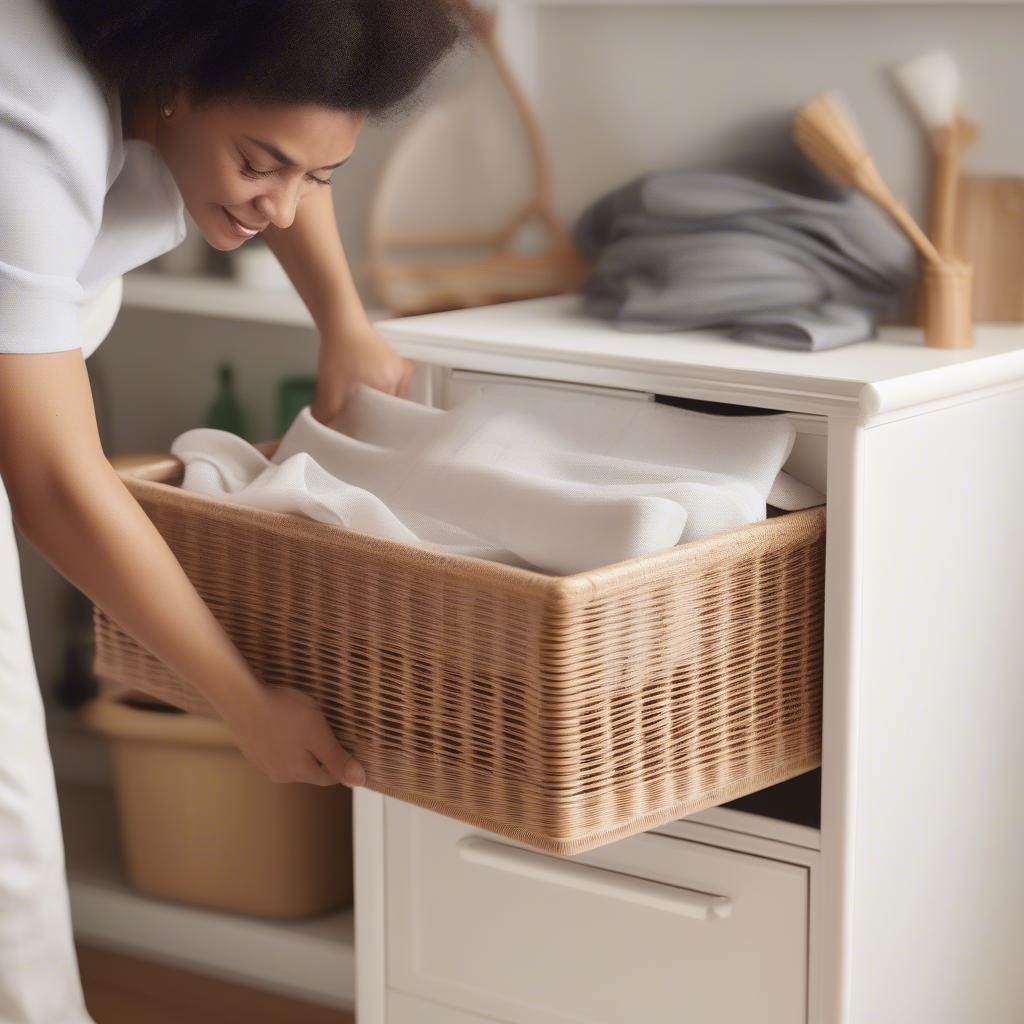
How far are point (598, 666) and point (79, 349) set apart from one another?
369 mm

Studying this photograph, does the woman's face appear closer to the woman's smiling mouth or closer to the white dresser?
the woman's smiling mouth

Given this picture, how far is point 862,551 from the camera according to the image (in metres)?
1.01

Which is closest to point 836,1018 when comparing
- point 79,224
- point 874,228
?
point 874,228

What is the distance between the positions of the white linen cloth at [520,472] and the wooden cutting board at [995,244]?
1.25 feet

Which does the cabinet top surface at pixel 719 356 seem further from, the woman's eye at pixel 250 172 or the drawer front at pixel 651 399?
the woman's eye at pixel 250 172

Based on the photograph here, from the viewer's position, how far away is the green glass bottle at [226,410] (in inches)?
74.1

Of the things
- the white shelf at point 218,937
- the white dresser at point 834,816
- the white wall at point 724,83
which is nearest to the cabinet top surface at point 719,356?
the white dresser at point 834,816

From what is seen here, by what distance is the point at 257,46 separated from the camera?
0.89m

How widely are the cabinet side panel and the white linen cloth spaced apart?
90 millimetres

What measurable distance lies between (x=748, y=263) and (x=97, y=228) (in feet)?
1.73

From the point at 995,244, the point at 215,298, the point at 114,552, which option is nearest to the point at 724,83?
the point at 995,244

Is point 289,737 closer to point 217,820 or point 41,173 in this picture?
point 41,173

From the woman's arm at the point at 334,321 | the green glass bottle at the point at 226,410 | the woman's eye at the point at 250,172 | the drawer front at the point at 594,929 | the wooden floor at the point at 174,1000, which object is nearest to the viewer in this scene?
the woman's eye at the point at 250,172

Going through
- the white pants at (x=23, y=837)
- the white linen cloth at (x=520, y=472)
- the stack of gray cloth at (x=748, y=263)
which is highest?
the stack of gray cloth at (x=748, y=263)
